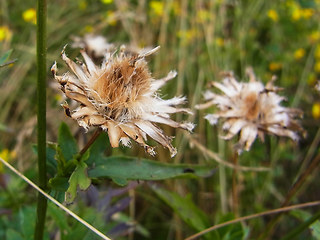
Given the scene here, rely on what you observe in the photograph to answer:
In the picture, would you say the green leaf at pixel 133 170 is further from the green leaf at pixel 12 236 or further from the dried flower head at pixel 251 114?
the green leaf at pixel 12 236

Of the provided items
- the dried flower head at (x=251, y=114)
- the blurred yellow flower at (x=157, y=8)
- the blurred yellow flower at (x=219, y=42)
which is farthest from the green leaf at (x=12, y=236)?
the blurred yellow flower at (x=157, y=8)

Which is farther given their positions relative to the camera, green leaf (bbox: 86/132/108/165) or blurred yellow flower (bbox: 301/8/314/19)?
blurred yellow flower (bbox: 301/8/314/19)

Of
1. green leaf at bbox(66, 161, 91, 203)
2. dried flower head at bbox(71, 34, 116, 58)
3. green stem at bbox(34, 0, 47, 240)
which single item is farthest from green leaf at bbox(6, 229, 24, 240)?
dried flower head at bbox(71, 34, 116, 58)

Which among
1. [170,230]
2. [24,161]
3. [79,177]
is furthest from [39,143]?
[24,161]

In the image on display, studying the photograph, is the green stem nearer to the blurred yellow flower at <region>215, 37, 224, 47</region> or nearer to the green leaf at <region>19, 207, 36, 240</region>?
the green leaf at <region>19, 207, 36, 240</region>

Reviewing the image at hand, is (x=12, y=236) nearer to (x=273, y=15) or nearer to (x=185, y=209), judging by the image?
(x=185, y=209)

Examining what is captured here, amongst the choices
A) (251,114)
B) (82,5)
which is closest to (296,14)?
(82,5)
